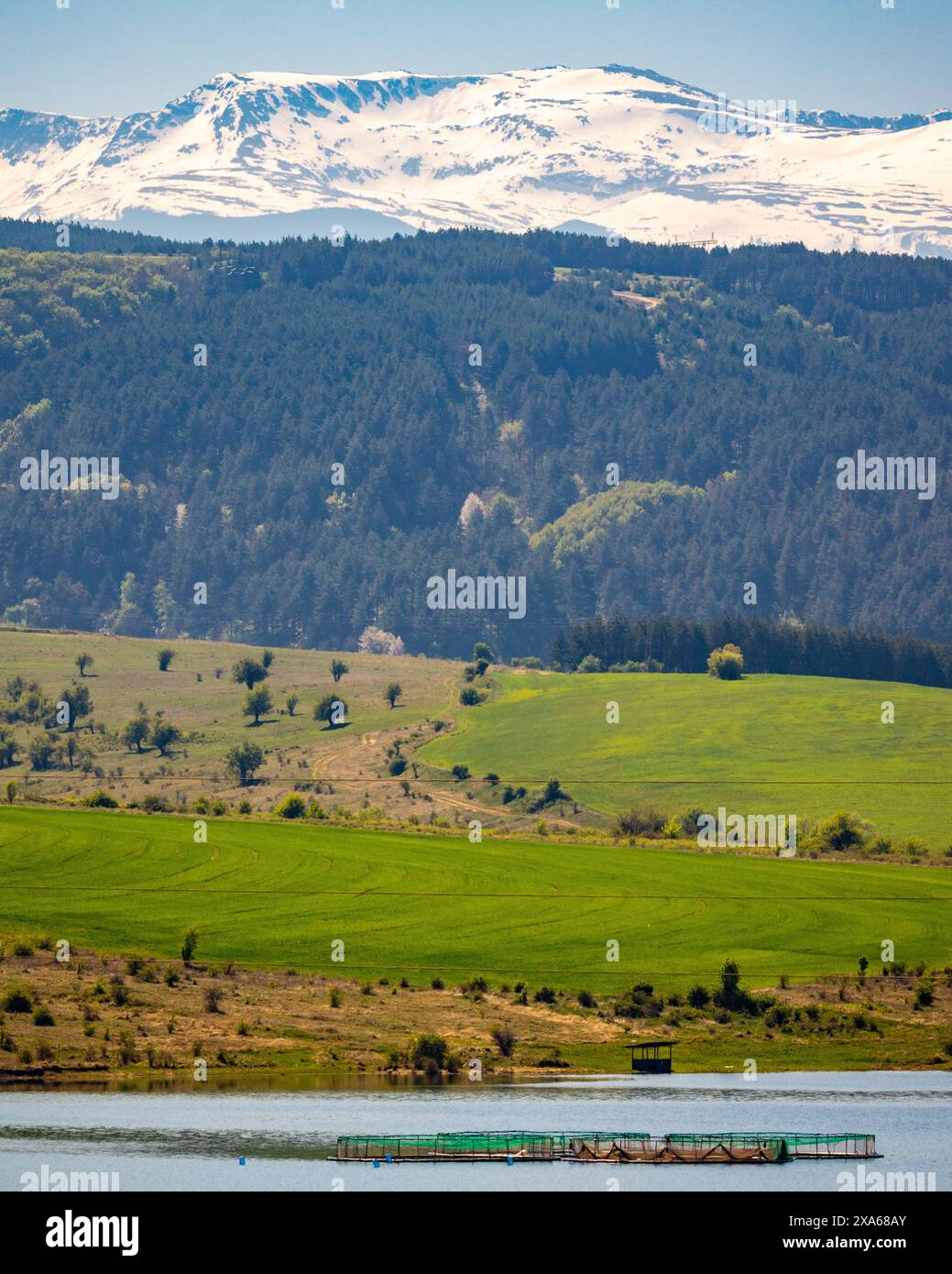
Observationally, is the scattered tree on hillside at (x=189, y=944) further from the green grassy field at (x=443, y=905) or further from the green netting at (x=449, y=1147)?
the green netting at (x=449, y=1147)

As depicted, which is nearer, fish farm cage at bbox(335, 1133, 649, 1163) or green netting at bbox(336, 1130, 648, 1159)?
fish farm cage at bbox(335, 1133, 649, 1163)

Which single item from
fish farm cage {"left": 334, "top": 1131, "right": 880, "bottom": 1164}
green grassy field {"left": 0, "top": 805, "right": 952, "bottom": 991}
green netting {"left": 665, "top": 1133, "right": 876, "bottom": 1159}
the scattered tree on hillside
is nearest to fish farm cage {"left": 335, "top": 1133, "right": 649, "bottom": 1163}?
fish farm cage {"left": 334, "top": 1131, "right": 880, "bottom": 1164}

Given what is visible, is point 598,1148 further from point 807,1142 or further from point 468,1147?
point 807,1142

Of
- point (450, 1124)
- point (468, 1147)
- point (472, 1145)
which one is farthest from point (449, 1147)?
point (450, 1124)

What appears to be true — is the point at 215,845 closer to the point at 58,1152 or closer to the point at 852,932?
the point at 852,932

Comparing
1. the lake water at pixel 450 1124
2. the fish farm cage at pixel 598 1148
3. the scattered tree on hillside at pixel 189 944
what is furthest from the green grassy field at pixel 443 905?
the fish farm cage at pixel 598 1148

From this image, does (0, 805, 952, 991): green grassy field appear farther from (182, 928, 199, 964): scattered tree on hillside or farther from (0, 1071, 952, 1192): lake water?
(0, 1071, 952, 1192): lake water
